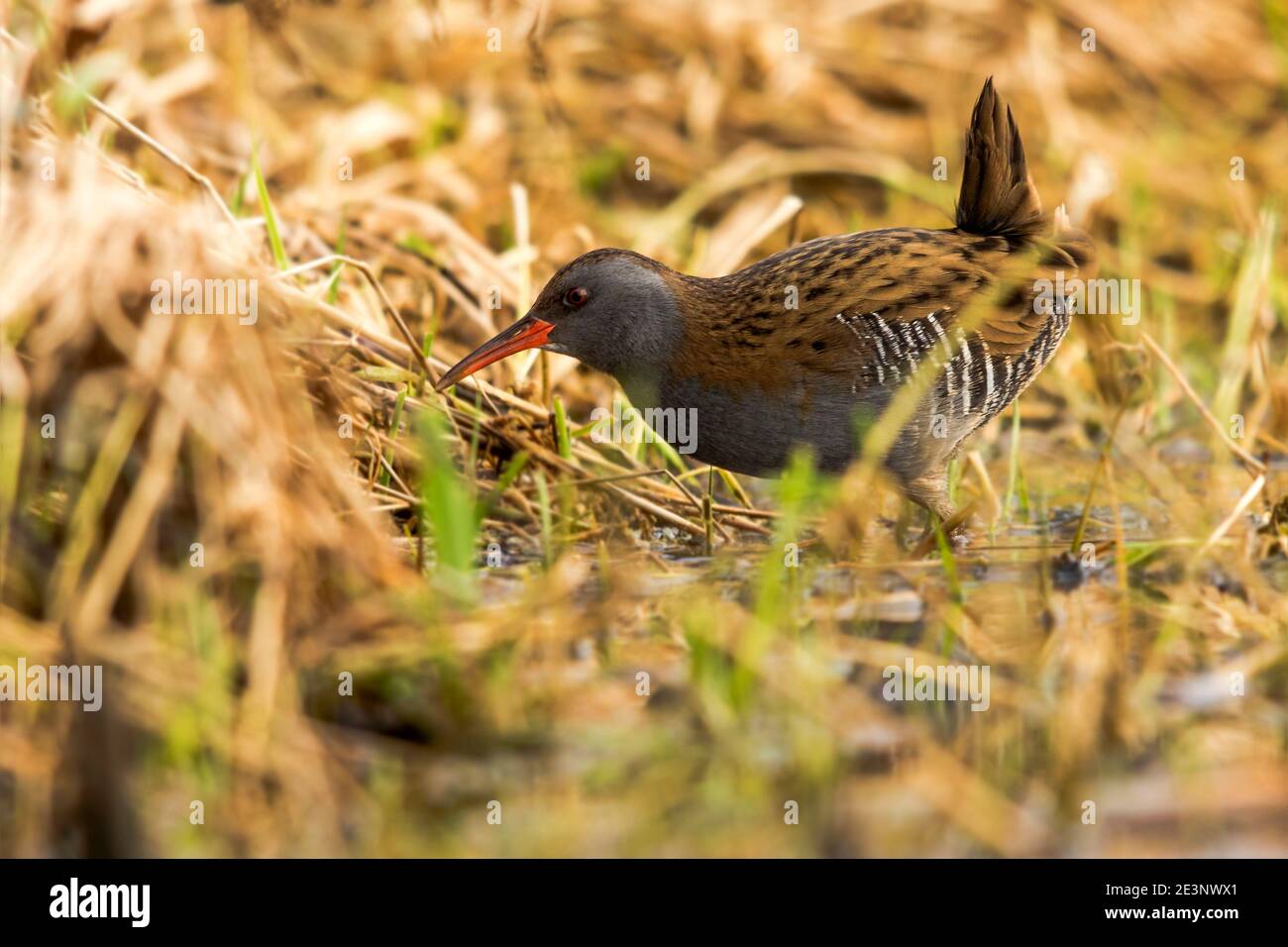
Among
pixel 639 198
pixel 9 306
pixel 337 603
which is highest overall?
pixel 639 198


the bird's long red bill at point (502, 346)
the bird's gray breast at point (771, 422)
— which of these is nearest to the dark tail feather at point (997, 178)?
the bird's gray breast at point (771, 422)

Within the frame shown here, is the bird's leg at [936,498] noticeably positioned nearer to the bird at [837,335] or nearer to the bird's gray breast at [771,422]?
the bird at [837,335]

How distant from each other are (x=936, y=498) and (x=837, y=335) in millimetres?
587

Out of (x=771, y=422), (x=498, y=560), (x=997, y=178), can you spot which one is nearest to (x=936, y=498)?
(x=771, y=422)

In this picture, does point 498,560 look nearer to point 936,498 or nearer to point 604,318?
point 604,318

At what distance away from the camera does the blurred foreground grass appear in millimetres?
2961

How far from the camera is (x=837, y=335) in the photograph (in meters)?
4.44

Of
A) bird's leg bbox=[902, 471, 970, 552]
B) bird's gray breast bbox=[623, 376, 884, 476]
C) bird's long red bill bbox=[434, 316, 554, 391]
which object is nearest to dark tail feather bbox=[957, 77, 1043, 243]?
bird's leg bbox=[902, 471, 970, 552]

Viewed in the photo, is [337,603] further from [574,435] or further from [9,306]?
[574,435]

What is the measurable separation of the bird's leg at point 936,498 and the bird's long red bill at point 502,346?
3.48 ft

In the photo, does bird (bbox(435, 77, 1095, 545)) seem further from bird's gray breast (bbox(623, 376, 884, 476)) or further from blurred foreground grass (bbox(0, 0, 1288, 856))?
blurred foreground grass (bbox(0, 0, 1288, 856))

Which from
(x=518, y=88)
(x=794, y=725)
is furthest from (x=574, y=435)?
(x=518, y=88)
